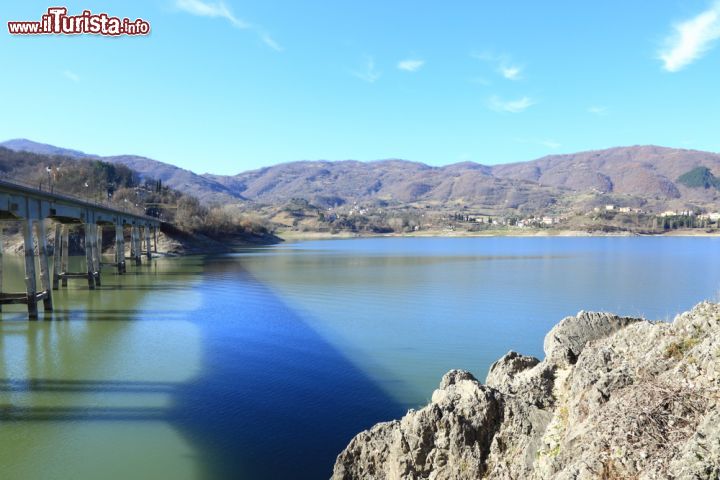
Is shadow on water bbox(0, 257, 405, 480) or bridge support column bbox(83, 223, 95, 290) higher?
bridge support column bbox(83, 223, 95, 290)

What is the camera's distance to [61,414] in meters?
14.3

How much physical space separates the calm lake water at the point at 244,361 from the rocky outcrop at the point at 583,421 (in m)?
3.68

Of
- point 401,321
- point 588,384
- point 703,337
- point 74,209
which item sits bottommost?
point 401,321

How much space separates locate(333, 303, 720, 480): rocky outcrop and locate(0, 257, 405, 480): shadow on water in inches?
143

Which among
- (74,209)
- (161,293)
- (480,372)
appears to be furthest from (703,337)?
(74,209)

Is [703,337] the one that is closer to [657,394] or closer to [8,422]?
[657,394]

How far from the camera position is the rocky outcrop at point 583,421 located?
5066mm

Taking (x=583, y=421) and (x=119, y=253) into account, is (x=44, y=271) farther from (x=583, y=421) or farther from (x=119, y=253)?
(x=583, y=421)

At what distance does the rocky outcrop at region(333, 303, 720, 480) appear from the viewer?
16.6ft

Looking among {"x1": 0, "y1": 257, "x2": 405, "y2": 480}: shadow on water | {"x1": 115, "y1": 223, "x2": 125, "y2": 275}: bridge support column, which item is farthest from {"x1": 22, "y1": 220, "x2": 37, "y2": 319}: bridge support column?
{"x1": 115, "y1": 223, "x2": 125, "y2": 275}: bridge support column

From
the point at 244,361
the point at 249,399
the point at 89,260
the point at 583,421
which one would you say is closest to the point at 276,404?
the point at 249,399

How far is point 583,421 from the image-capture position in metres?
6.27

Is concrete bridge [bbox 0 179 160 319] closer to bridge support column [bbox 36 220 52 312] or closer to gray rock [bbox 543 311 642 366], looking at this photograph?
bridge support column [bbox 36 220 52 312]

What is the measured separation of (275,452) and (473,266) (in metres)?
55.2
